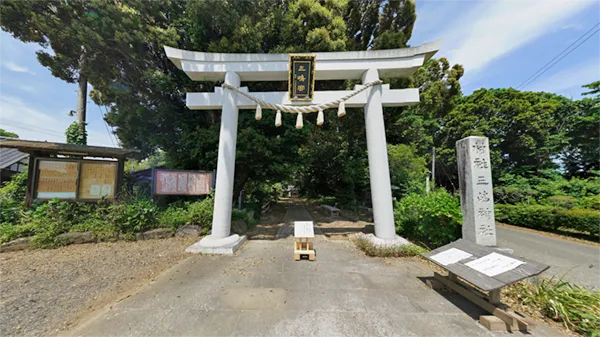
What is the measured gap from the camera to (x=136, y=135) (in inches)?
344

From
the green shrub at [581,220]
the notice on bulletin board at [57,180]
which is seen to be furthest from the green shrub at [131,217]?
the green shrub at [581,220]

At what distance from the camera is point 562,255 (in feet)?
19.5

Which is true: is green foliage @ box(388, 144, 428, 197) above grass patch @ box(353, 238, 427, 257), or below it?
above

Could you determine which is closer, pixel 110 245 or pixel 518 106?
pixel 110 245

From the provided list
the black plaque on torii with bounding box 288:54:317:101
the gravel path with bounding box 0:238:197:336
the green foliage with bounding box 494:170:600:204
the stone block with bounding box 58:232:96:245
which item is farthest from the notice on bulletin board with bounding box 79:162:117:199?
the green foliage with bounding box 494:170:600:204

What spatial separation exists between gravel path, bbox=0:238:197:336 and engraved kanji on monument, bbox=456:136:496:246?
6069 mm

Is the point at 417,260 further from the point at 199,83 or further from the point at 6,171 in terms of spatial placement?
the point at 6,171

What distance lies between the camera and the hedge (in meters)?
7.86

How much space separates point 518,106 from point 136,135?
2812 cm

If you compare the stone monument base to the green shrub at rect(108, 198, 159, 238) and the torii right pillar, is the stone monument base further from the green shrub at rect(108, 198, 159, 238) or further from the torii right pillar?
the green shrub at rect(108, 198, 159, 238)

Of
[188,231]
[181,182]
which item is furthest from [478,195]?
[181,182]

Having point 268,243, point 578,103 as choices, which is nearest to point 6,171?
point 268,243

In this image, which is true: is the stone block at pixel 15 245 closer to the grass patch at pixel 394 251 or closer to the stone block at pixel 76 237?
the stone block at pixel 76 237

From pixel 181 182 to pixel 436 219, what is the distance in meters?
7.34
